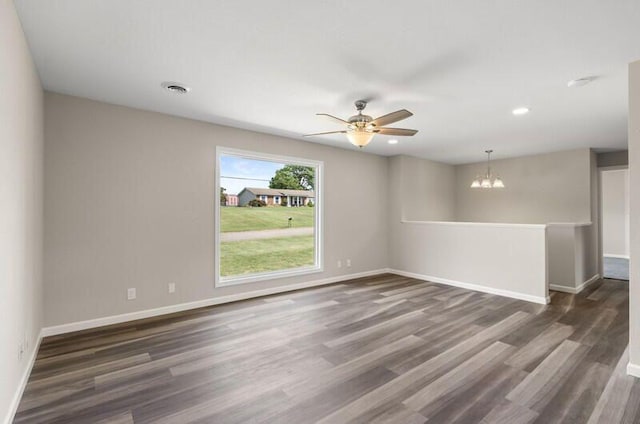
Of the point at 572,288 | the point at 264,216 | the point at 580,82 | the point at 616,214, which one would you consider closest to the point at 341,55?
the point at 580,82

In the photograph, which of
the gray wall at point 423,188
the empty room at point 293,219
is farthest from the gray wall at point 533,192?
the gray wall at point 423,188

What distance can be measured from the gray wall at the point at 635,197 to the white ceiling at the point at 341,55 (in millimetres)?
254

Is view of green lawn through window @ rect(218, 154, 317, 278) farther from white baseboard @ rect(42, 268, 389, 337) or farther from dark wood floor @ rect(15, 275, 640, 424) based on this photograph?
dark wood floor @ rect(15, 275, 640, 424)

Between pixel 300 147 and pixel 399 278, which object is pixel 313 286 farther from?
pixel 300 147

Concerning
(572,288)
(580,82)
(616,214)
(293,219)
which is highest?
(580,82)

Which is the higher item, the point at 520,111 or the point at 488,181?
the point at 520,111

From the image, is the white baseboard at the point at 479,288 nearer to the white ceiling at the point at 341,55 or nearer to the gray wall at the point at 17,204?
the white ceiling at the point at 341,55

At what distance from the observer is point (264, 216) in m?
4.93

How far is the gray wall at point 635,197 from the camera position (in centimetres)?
231

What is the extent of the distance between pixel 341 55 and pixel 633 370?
336 cm

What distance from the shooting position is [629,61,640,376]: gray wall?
231 cm

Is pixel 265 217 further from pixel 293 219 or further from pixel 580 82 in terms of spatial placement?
pixel 580 82

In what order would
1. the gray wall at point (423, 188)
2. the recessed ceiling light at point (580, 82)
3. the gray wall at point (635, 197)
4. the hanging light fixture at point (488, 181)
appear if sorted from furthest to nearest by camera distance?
1. the gray wall at point (423, 188)
2. the hanging light fixture at point (488, 181)
3. the recessed ceiling light at point (580, 82)
4. the gray wall at point (635, 197)

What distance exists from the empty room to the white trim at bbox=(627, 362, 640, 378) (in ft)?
0.16
